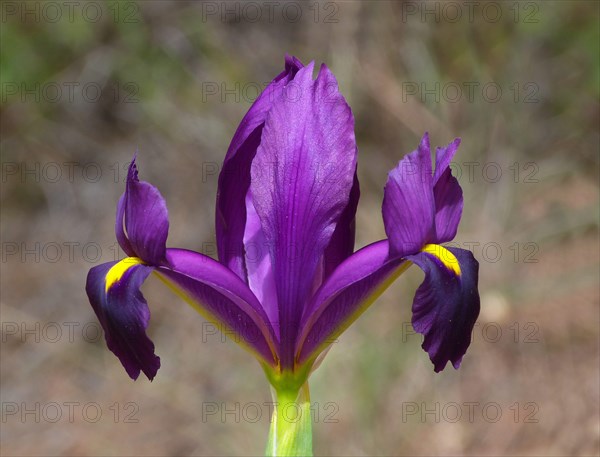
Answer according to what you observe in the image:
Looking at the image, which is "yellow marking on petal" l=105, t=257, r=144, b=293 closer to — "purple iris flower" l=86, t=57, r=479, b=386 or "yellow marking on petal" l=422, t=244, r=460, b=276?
"purple iris flower" l=86, t=57, r=479, b=386

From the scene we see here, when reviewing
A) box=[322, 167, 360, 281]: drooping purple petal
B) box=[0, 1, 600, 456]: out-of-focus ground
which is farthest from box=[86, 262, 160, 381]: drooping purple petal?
box=[0, 1, 600, 456]: out-of-focus ground

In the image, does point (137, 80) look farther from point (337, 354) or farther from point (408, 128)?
point (337, 354)

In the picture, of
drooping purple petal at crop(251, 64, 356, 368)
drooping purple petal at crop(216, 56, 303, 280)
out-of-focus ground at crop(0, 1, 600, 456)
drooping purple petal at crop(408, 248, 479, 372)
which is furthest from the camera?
out-of-focus ground at crop(0, 1, 600, 456)

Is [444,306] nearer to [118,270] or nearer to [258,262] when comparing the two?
[258,262]

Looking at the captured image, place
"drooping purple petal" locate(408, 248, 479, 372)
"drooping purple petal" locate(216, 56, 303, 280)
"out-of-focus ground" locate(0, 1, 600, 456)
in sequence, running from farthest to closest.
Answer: "out-of-focus ground" locate(0, 1, 600, 456) → "drooping purple petal" locate(216, 56, 303, 280) → "drooping purple petal" locate(408, 248, 479, 372)

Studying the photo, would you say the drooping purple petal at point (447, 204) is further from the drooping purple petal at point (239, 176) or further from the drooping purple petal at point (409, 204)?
the drooping purple petal at point (239, 176)

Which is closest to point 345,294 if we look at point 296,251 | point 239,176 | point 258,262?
point 296,251
